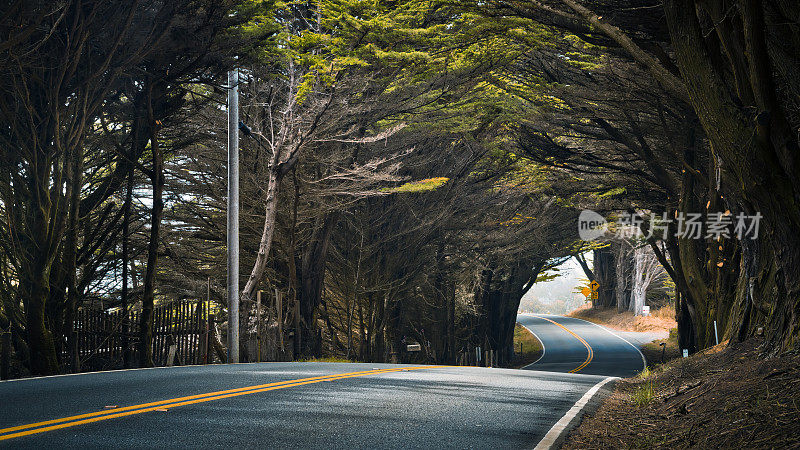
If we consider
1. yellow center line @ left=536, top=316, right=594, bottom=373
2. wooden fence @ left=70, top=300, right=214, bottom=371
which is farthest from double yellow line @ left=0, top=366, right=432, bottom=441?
yellow center line @ left=536, top=316, right=594, bottom=373

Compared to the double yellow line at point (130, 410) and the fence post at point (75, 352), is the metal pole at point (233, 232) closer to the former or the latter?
the fence post at point (75, 352)

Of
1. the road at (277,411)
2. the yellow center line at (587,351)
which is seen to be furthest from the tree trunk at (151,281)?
the yellow center line at (587,351)

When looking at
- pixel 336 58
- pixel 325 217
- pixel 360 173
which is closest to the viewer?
pixel 336 58

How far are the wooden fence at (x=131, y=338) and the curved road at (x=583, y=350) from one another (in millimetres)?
22904

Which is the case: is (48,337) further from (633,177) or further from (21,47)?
(633,177)

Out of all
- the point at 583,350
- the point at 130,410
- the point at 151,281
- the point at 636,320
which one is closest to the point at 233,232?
the point at 151,281

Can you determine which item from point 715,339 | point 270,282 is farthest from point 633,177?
point 270,282

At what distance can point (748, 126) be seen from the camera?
8.76 meters

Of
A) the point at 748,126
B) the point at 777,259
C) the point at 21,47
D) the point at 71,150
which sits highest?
the point at 21,47

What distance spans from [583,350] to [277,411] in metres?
49.3

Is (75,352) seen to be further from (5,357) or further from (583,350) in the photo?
(583,350)

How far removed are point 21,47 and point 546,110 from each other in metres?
13.4

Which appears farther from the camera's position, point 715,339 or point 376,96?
point 376,96

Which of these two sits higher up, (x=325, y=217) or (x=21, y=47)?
(x=21, y=47)
